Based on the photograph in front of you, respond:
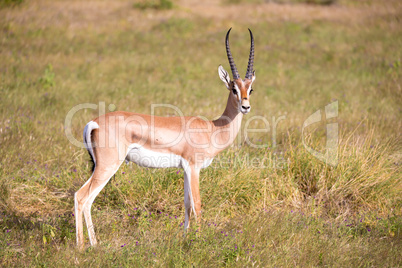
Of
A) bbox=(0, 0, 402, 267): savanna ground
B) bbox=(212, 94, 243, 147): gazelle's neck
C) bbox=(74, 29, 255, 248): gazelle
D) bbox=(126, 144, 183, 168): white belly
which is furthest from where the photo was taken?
bbox=(212, 94, 243, 147): gazelle's neck

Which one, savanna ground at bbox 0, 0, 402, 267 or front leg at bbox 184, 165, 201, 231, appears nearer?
savanna ground at bbox 0, 0, 402, 267

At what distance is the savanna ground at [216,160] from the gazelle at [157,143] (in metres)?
0.47

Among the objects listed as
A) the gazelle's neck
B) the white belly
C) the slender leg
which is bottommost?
the slender leg

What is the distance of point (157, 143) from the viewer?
493cm

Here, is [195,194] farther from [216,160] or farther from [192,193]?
[216,160]

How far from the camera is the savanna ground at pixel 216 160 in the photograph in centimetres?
447

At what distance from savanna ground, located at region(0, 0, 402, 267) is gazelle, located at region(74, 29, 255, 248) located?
0.47 m

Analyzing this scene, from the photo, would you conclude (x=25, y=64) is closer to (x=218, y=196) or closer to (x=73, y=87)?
(x=73, y=87)

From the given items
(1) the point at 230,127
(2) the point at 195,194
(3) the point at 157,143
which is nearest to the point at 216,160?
(1) the point at 230,127

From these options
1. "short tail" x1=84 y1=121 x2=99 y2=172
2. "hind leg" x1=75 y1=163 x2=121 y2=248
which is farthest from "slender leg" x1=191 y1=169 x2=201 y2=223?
"short tail" x1=84 y1=121 x2=99 y2=172

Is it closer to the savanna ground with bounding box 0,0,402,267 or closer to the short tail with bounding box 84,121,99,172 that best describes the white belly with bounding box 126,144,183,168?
the short tail with bounding box 84,121,99,172

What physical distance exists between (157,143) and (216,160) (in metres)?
1.57

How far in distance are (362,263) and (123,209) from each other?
2895 millimetres

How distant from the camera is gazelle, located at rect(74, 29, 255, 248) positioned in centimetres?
462
